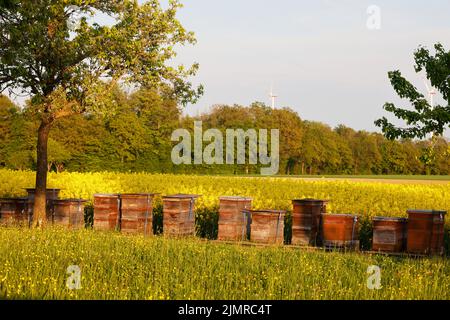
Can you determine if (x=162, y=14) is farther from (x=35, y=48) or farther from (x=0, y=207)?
(x=0, y=207)

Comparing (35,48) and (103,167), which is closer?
(35,48)

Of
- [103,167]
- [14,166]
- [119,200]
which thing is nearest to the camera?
[119,200]

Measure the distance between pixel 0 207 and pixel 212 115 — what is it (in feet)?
264

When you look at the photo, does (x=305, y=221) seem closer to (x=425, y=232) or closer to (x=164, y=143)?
(x=425, y=232)

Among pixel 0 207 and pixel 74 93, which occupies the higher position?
pixel 74 93

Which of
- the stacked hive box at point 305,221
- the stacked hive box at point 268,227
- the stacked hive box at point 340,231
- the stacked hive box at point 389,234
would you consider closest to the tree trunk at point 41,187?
the stacked hive box at point 268,227

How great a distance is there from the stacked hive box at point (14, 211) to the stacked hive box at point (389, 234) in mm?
11786

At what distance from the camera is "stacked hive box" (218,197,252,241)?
19859 millimetres

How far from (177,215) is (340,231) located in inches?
196

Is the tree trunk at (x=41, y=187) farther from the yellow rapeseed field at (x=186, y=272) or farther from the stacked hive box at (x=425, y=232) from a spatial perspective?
the stacked hive box at (x=425, y=232)

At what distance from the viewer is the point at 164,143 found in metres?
79.1

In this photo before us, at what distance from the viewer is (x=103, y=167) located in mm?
76125

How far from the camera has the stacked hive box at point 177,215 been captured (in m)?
20.1
